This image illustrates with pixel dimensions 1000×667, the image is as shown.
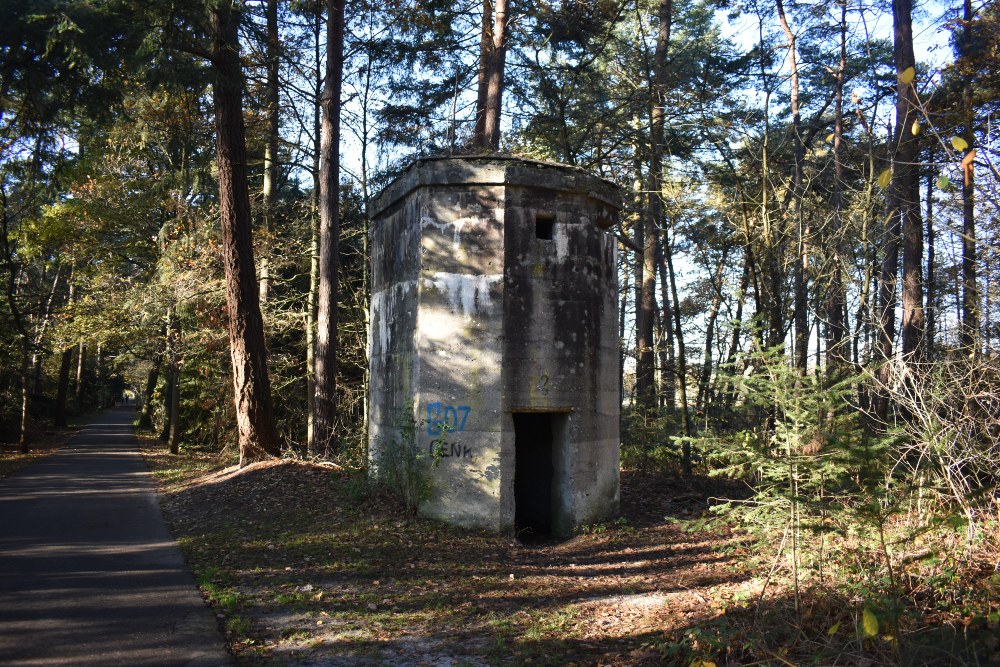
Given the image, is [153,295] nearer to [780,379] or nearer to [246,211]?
[246,211]

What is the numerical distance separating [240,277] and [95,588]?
22.4 feet

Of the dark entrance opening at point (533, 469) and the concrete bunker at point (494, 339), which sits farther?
the dark entrance opening at point (533, 469)

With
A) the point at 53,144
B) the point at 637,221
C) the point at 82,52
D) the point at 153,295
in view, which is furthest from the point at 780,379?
the point at 153,295

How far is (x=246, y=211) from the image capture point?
12195mm

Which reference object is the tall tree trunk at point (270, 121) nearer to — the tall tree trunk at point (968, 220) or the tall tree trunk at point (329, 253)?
the tall tree trunk at point (329, 253)

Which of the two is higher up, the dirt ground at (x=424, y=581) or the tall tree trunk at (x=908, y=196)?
the tall tree trunk at (x=908, y=196)

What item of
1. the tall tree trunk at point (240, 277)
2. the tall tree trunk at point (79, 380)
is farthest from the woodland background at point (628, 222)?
the tall tree trunk at point (79, 380)

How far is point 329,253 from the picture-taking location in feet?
42.5

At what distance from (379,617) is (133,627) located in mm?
1988

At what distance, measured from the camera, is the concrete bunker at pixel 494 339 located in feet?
29.3

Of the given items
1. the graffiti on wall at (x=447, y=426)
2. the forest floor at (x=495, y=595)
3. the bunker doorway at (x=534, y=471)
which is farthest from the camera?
the bunker doorway at (x=534, y=471)

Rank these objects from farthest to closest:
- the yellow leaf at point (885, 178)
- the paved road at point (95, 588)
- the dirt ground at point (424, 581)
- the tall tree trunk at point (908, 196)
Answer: the tall tree trunk at point (908, 196) < the dirt ground at point (424, 581) < the paved road at point (95, 588) < the yellow leaf at point (885, 178)

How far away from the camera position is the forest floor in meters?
4.76

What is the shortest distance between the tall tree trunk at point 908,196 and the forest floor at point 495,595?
15.9ft
